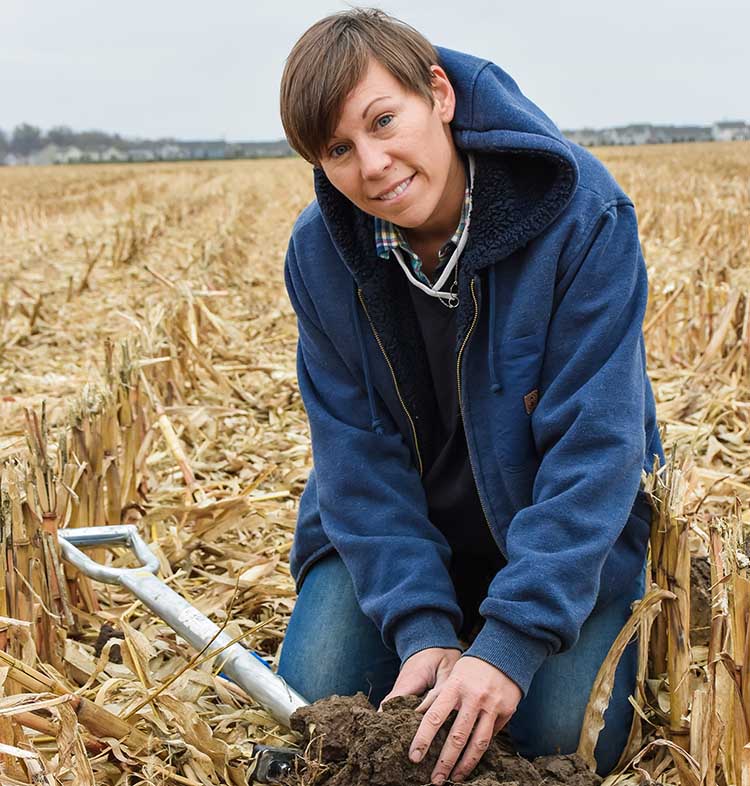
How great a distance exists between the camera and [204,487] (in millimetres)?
3732

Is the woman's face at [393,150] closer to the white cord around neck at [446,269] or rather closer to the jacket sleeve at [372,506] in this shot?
the white cord around neck at [446,269]

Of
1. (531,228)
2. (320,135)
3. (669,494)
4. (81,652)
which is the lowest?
(81,652)

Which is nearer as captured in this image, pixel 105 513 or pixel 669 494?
pixel 669 494

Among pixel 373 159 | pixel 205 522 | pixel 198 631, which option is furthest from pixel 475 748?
pixel 205 522

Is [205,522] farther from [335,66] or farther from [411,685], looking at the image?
[335,66]

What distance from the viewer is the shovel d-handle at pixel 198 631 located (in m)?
2.22

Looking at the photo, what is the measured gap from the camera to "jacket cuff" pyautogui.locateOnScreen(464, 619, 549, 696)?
1.96 meters

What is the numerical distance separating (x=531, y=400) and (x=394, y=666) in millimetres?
796

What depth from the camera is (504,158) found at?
2207 mm

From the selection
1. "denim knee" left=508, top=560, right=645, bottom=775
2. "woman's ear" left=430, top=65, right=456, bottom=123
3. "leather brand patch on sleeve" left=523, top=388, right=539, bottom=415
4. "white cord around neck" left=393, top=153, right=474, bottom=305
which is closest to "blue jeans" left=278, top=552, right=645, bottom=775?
"denim knee" left=508, top=560, right=645, bottom=775

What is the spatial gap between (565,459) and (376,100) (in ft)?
2.79

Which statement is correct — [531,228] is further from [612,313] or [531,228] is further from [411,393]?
[411,393]

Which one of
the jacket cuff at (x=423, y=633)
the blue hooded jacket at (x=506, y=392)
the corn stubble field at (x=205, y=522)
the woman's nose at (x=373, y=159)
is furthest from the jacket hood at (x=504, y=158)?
the jacket cuff at (x=423, y=633)

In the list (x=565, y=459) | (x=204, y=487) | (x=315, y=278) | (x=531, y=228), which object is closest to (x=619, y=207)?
(x=531, y=228)
